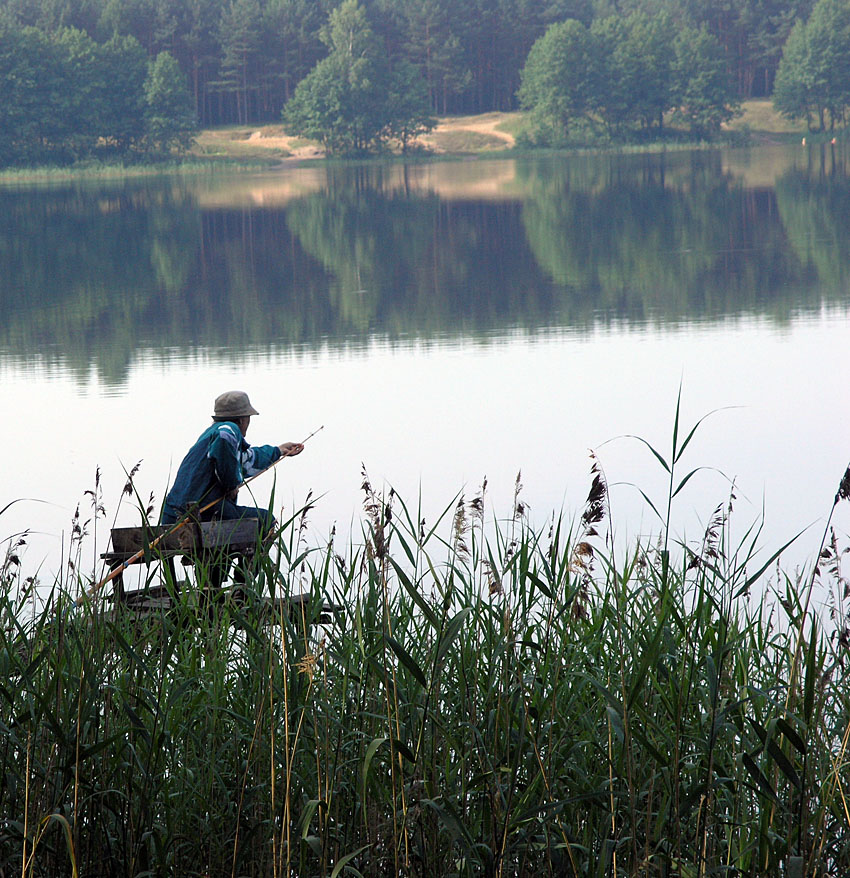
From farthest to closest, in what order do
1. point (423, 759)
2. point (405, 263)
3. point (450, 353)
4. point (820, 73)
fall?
point (820, 73) → point (405, 263) → point (450, 353) → point (423, 759)

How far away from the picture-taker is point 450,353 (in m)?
17.4

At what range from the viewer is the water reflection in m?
20.4

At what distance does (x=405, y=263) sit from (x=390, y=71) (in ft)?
253

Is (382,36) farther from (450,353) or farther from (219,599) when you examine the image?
(219,599)

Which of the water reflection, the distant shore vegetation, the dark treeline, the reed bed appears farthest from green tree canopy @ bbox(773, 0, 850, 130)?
the reed bed

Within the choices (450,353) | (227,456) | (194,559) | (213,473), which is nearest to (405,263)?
(450,353)

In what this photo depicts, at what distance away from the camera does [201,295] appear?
25281 mm

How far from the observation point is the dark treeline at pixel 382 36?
370 feet

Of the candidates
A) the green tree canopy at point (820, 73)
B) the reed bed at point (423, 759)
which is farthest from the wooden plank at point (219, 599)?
the green tree canopy at point (820, 73)

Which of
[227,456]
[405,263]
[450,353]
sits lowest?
[450,353]

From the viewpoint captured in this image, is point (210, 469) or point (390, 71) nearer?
point (210, 469)

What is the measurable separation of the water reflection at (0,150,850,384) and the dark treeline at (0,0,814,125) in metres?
64.7

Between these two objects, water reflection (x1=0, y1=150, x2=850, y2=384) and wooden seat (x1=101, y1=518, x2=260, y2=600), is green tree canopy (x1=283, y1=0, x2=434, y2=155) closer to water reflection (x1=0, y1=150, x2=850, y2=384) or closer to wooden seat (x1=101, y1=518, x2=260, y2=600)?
water reflection (x1=0, y1=150, x2=850, y2=384)

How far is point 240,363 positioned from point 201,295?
8201 millimetres
